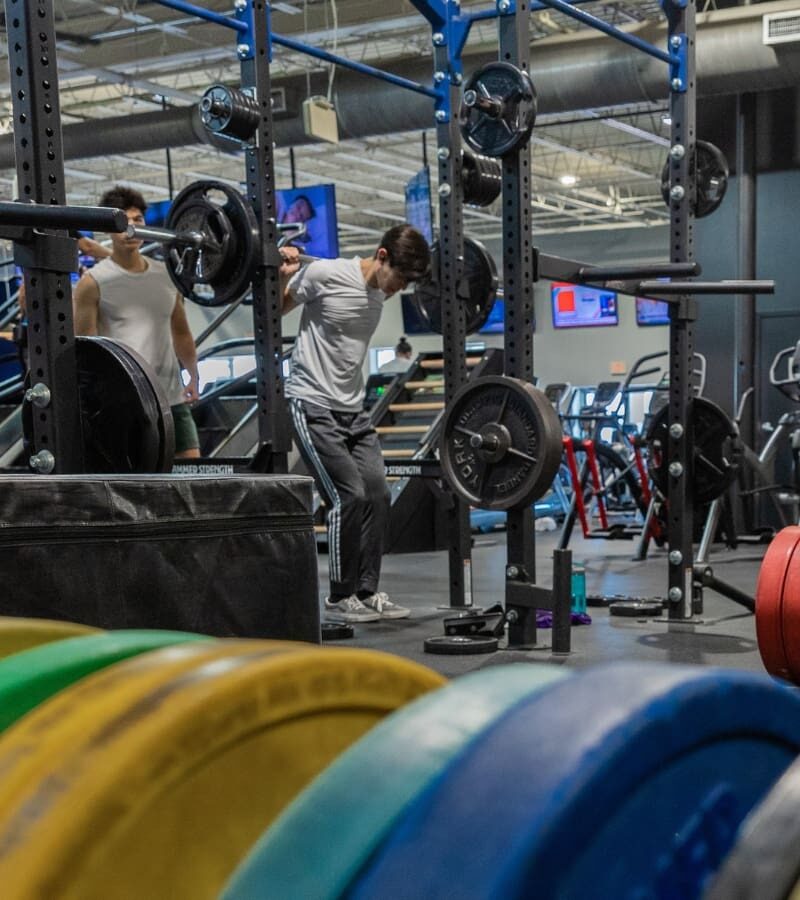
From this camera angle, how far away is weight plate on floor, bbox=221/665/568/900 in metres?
Result: 0.64

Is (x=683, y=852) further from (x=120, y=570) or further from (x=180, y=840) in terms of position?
(x=120, y=570)

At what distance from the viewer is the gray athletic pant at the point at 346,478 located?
4422 millimetres

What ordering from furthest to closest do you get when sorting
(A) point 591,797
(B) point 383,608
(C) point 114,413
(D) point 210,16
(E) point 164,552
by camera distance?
(B) point 383,608 → (D) point 210,16 → (C) point 114,413 → (E) point 164,552 → (A) point 591,797

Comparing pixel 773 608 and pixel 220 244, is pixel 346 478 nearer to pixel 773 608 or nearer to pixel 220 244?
pixel 220 244

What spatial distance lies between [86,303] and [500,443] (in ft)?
4.77

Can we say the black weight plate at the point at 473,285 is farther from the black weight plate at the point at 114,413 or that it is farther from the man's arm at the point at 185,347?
the black weight plate at the point at 114,413

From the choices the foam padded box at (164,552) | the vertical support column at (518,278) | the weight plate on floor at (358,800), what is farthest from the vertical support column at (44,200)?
the weight plate on floor at (358,800)

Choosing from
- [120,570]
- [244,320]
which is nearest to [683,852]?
[120,570]

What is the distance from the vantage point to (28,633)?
35.7 inches

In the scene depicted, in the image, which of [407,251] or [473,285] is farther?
[473,285]

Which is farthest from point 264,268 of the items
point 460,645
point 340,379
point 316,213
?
point 316,213

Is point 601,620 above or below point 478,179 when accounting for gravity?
below

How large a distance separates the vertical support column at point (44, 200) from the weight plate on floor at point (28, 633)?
168 cm

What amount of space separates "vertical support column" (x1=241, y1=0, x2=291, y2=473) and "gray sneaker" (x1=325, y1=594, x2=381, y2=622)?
1089 millimetres
